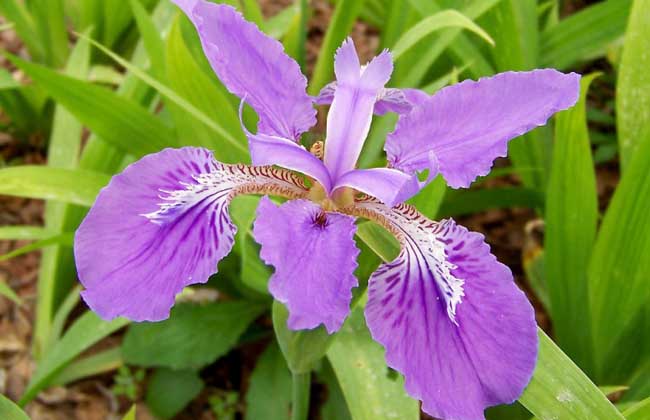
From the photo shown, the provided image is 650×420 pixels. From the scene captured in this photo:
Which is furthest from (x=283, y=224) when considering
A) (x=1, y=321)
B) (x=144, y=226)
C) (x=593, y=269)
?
(x=1, y=321)

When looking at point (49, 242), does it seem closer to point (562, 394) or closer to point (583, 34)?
point (562, 394)

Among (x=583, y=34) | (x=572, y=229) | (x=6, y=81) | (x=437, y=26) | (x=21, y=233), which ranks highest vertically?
(x=583, y=34)

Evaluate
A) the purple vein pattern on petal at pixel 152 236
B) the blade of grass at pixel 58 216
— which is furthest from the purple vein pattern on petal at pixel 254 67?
the blade of grass at pixel 58 216

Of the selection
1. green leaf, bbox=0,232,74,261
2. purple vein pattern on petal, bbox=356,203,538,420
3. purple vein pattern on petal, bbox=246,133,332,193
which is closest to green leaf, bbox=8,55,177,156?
green leaf, bbox=0,232,74,261

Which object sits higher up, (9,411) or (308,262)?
(308,262)

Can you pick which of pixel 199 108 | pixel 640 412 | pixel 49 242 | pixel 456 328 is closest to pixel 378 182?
pixel 456 328

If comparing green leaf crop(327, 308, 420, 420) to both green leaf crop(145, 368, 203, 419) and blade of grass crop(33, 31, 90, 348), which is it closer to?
green leaf crop(145, 368, 203, 419)
